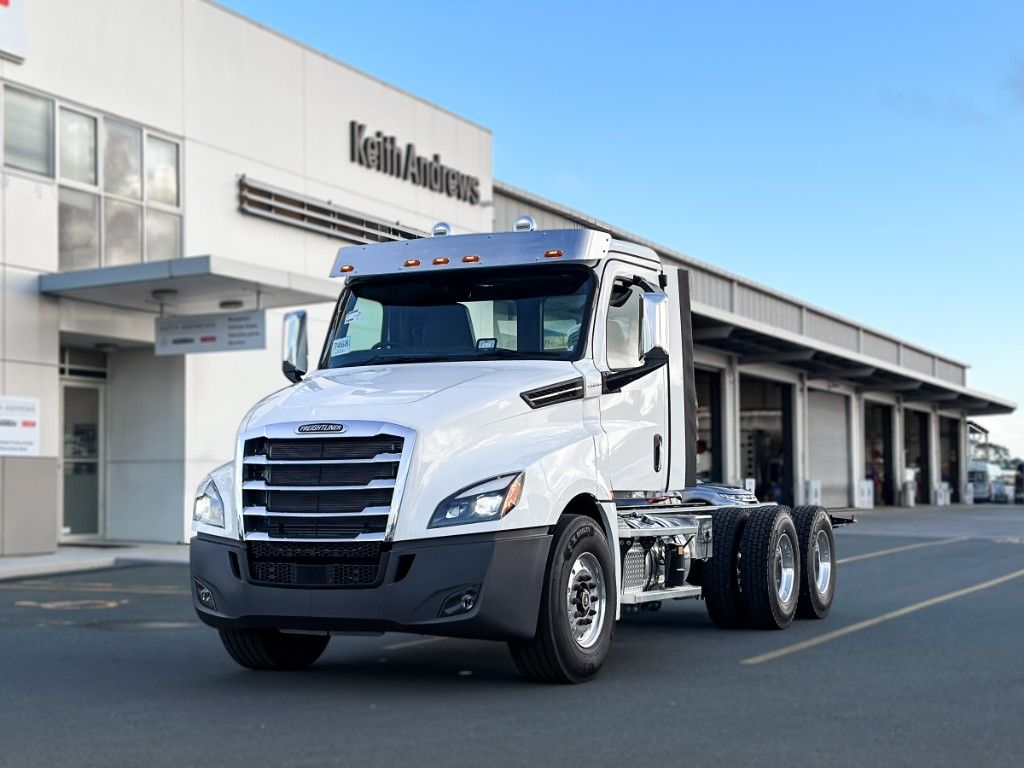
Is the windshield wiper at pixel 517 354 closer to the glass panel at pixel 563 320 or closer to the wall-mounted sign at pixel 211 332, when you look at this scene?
the glass panel at pixel 563 320

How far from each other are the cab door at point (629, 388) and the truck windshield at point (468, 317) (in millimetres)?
232

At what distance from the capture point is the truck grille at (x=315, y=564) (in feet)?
25.8

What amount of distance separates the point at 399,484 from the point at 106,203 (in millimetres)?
16010

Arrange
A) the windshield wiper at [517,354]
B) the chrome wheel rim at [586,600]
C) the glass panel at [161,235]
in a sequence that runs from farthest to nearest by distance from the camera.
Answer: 1. the glass panel at [161,235]
2. the windshield wiper at [517,354]
3. the chrome wheel rim at [586,600]

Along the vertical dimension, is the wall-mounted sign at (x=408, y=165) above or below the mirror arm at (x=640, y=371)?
above

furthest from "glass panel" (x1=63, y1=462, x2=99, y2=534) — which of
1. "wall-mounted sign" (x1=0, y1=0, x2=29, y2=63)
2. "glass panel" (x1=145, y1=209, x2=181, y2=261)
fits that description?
"wall-mounted sign" (x1=0, y1=0, x2=29, y2=63)

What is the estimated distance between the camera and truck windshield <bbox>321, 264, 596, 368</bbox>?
9.12m

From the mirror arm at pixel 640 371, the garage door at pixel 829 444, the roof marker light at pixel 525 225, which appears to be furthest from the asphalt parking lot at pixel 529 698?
the garage door at pixel 829 444

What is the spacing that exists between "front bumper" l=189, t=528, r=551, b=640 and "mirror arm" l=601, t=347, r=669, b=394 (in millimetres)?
1547

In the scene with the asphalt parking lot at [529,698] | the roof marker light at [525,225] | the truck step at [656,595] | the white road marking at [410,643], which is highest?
the roof marker light at [525,225]

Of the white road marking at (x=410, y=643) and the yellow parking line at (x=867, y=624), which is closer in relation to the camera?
the yellow parking line at (x=867, y=624)

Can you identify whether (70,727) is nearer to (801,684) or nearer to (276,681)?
(276,681)

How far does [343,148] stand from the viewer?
89.3ft

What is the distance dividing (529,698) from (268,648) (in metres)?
2.10
